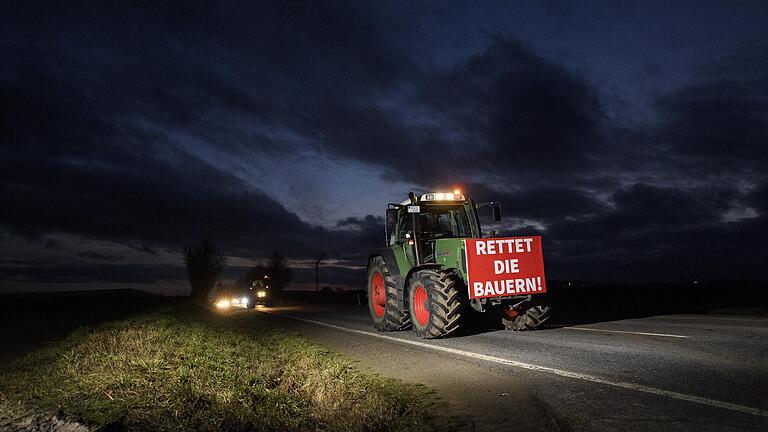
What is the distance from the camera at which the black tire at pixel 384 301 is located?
11469 mm

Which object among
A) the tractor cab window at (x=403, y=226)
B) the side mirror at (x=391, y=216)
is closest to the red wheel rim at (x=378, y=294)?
the tractor cab window at (x=403, y=226)

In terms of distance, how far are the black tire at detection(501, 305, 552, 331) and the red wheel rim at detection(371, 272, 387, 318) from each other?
11.8 feet

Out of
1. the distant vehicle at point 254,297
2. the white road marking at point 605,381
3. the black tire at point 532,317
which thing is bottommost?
the white road marking at point 605,381

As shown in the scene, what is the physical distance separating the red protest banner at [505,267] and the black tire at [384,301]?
7.92 feet

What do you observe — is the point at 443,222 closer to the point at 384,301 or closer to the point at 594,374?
the point at 384,301

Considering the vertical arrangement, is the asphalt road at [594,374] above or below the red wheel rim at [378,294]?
below

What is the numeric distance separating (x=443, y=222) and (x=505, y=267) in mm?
2607

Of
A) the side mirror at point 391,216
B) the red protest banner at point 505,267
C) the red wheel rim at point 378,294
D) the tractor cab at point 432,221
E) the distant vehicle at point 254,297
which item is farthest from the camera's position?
the distant vehicle at point 254,297

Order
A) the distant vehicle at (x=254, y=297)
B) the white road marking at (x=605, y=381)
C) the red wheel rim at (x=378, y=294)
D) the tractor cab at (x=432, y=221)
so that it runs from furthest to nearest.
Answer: the distant vehicle at (x=254, y=297), the red wheel rim at (x=378, y=294), the tractor cab at (x=432, y=221), the white road marking at (x=605, y=381)

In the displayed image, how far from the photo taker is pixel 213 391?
4930 mm

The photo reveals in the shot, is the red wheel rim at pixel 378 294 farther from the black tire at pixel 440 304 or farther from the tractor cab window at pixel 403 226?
the black tire at pixel 440 304

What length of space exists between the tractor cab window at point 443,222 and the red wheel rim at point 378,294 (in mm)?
1916

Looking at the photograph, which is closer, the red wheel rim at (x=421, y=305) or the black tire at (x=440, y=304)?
the black tire at (x=440, y=304)

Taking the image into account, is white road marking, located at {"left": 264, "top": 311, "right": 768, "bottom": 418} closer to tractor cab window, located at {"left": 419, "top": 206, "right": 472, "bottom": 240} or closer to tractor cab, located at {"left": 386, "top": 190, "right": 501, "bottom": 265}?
tractor cab, located at {"left": 386, "top": 190, "right": 501, "bottom": 265}
